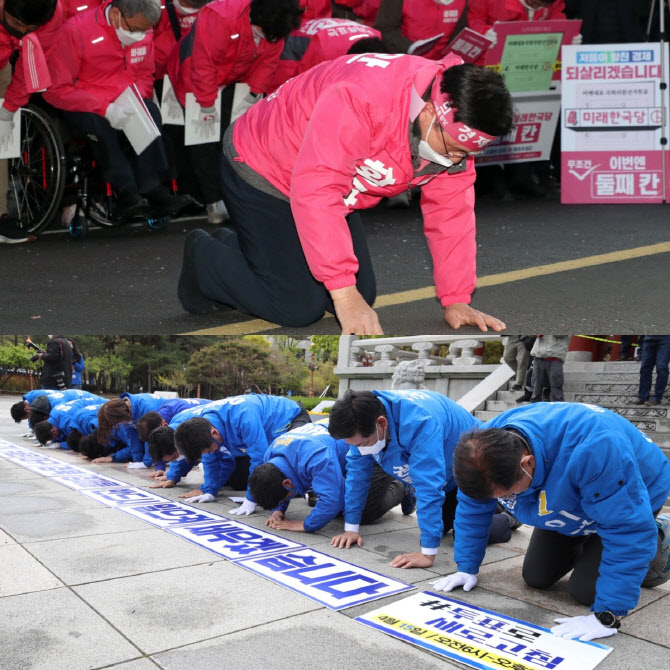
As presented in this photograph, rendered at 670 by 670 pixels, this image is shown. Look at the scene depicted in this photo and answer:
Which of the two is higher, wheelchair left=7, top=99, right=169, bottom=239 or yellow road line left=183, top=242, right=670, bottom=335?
wheelchair left=7, top=99, right=169, bottom=239

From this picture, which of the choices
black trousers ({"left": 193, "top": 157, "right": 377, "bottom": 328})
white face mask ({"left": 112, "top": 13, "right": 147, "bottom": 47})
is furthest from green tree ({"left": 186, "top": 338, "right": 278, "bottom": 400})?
white face mask ({"left": 112, "top": 13, "right": 147, "bottom": 47})

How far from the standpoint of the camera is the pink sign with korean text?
5.98m

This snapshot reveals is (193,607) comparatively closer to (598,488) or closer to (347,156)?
(598,488)

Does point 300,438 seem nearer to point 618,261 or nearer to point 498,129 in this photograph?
point 498,129

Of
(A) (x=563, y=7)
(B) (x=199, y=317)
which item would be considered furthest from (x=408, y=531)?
(A) (x=563, y=7)

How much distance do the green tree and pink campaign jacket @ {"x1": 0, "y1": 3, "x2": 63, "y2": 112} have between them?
1.89 meters

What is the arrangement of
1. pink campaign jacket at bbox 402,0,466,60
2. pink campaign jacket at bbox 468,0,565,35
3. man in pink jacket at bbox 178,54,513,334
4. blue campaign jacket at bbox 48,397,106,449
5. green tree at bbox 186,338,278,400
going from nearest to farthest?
man in pink jacket at bbox 178,54,513,334, green tree at bbox 186,338,278,400, pink campaign jacket at bbox 402,0,466,60, pink campaign jacket at bbox 468,0,565,35, blue campaign jacket at bbox 48,397,106,449

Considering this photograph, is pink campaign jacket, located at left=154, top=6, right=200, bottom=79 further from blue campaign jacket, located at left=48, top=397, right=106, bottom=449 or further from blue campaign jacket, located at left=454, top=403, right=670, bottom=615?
blue campaign jacket, located at left=454, top=403, right=670, bottom=615

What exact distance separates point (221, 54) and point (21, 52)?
1217 millimetres

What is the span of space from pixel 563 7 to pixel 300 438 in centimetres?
462

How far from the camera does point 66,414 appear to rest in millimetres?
7270

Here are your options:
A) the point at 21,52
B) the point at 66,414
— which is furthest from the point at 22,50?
the point at 66,414

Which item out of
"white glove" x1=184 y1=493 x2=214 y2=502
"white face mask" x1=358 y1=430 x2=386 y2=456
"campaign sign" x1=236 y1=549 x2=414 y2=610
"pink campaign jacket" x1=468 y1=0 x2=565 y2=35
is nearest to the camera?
"campaign sign" x1=236 y1=549 x2=414 y2=610

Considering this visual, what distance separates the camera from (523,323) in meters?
3.74
